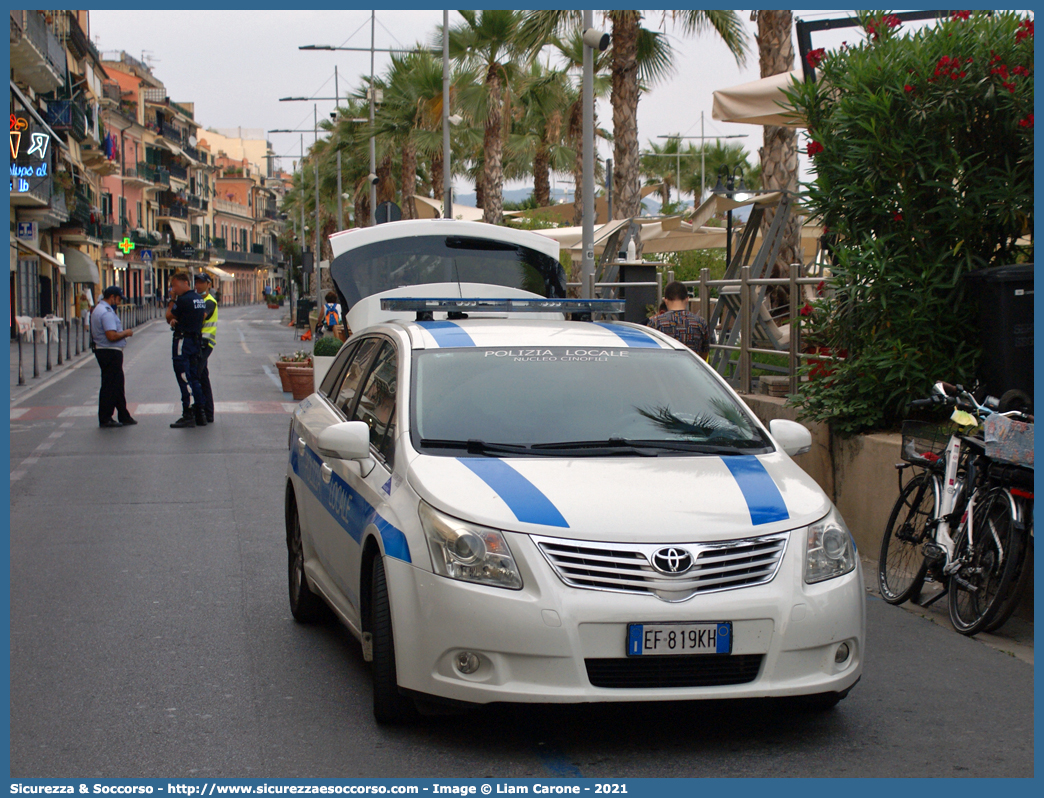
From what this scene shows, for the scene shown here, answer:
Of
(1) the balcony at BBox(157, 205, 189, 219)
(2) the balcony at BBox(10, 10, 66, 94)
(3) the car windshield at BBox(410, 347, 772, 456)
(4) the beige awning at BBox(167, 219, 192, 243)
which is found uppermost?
(2) the balcony at BBox(10, 10, 66, 94)

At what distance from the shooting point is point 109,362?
17031 mm

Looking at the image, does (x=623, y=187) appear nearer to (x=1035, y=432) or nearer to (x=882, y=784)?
(x=1035, y=432)

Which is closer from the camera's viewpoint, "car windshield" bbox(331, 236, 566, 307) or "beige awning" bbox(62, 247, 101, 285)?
"car windshield" bbox(331, 236, 566, 307)

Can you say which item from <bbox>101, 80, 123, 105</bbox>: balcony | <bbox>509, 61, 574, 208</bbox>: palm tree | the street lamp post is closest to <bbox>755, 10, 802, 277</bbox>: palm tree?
the street lamp post

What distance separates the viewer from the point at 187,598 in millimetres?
7266

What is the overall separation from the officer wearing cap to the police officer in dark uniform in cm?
67

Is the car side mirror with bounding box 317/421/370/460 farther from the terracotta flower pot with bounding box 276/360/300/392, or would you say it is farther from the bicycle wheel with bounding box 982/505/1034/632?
the terracotta flower pot with bounding box 276/360/300/392

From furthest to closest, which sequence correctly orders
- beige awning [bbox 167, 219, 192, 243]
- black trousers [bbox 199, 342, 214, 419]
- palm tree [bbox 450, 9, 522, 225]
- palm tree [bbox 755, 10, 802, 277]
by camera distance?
1. beige awning [bbox 167, 219, 192, 243]
2. palm tree [bbox 450, 9, 522, 225]
3. black trousers [bbox 199, 342, 214, 419]
4. palm tree [bbox 755, 10, 802, 277]

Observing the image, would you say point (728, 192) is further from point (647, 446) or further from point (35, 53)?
point (35, 53)

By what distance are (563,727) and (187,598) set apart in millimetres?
3108

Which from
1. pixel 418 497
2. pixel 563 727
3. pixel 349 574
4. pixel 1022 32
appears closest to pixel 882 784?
pixel 563 727

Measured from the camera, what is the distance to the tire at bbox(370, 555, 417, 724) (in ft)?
15.5

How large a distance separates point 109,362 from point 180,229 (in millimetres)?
98111

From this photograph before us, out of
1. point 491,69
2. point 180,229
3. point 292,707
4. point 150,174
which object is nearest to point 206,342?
point 292,707
